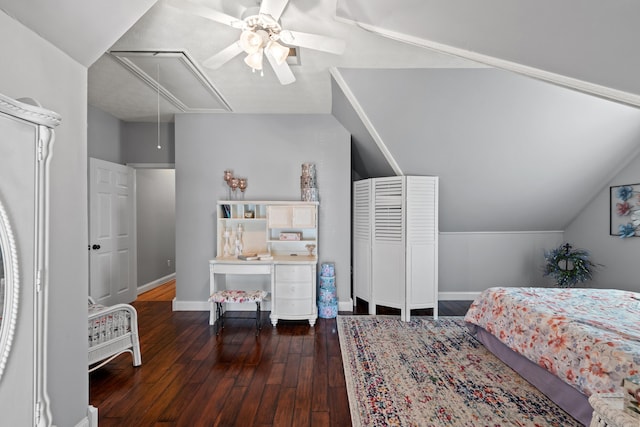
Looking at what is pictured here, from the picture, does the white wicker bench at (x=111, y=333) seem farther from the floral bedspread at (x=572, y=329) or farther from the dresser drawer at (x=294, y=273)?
Answer: the floral bedspread at (x=572, y=329)

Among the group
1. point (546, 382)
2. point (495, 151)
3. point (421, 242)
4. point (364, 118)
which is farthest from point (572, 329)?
point (364, 118)

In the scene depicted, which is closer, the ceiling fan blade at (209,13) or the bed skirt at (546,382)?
the ceiling fan blade at (209,13)

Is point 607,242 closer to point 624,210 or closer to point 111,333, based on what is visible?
point 624,210

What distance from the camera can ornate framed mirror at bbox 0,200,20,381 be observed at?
106 centimetres

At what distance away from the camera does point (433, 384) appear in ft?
8.09

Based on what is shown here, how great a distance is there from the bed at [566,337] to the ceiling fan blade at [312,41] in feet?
7.92

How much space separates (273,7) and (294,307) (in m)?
3.00

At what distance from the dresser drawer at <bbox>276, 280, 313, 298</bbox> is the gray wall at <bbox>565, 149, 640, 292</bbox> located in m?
3.87

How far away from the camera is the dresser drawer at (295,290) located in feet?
12.4

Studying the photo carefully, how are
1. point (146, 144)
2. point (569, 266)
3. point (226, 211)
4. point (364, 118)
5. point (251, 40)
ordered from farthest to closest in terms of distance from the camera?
point (146, 144) → point (569, 266) → point (226, 211) → point (364, 118) → point (251, 40)

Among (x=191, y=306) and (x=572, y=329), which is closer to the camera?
(x=572, y=329)

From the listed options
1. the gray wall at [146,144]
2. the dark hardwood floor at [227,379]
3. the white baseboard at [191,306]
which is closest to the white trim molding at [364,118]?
the dark hardwood floor at [227,379]

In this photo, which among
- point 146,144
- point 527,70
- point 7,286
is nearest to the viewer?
point 7,286

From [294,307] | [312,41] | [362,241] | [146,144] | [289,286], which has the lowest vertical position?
[294,307]
